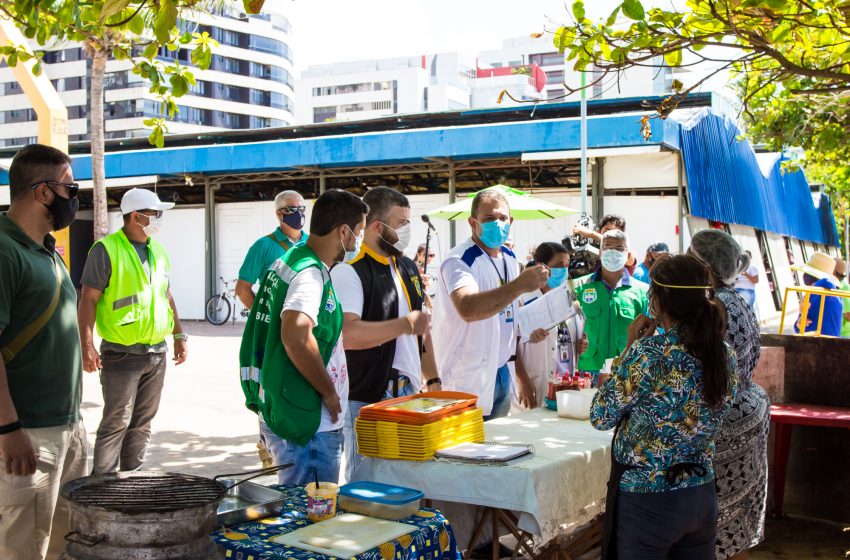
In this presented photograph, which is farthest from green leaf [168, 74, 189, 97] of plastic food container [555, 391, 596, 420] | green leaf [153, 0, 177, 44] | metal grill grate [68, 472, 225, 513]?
plastic food container [555, 391, 596, 420]

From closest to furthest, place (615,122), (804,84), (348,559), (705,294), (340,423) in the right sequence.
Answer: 1. (348,559)
2. (705,294)
3. (340,423)
4. (804,84)
5. (615,122)

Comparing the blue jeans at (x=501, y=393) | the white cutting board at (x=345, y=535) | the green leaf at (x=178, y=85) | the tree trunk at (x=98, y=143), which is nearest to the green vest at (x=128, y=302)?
the green leaf at (x=178, y=85)

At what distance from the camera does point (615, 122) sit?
17688 mm

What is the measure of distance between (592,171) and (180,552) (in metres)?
17.4

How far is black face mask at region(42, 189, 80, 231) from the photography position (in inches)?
138

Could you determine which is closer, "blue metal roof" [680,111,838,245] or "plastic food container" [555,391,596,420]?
"plastic food container" [555,391,596,420]

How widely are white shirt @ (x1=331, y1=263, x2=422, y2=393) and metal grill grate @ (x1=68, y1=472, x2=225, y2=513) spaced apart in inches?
55.0

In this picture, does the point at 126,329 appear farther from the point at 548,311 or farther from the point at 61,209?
the point at 548,311

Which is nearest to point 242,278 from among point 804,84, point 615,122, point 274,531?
point 274,531

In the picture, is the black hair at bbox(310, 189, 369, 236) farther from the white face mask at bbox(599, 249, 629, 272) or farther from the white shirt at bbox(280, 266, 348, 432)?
the white face mask at bbox(599, 249, 629, 272)

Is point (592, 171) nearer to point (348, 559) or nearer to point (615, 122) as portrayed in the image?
point (615, 122)

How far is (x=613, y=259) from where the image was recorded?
6.23 metres

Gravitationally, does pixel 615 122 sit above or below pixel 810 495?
above

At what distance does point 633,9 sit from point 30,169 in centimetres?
283
